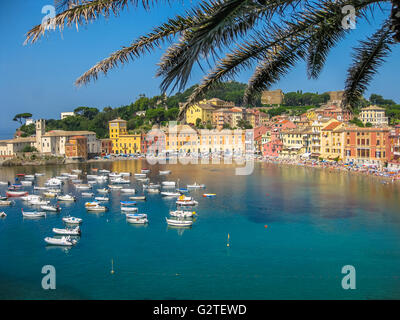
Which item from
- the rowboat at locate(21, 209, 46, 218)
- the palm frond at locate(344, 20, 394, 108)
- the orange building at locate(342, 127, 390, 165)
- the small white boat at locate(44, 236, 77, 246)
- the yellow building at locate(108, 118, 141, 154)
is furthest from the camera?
the yellow building at locate(108, 118, 141, 154)

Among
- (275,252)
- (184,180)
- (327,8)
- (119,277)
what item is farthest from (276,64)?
(184,180)

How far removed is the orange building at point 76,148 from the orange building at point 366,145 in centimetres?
2498

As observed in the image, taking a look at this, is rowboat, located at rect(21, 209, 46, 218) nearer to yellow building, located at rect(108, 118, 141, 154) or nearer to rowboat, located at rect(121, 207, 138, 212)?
rowboat, located at rect(121, 207, 138, 212)

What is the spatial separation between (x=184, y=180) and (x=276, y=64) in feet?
71.6

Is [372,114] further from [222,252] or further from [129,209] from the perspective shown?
[222,252]

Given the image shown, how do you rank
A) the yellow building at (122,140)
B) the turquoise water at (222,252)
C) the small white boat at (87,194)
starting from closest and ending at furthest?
1. the turquoise water at (222,252)
2. the small white boat at (87,194)
3. the yellow building at (122,140)

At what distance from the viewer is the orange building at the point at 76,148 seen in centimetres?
3922

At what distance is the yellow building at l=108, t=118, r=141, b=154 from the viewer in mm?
43719

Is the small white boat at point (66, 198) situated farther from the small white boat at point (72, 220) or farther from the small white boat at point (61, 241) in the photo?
the small white boat at point (61, 241)

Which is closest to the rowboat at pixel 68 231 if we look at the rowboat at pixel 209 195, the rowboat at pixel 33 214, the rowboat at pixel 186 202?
the rowboat at pixel 33 214

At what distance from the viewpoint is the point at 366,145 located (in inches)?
1153

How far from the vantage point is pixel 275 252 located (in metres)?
10.7

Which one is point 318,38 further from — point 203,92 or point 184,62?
point 184,62

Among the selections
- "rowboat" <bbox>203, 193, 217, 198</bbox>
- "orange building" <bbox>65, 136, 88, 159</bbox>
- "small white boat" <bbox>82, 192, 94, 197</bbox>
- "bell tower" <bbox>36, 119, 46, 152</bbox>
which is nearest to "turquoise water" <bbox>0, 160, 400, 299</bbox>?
"rowboat" <bbox>203, 193, 217, 198</bbox>
